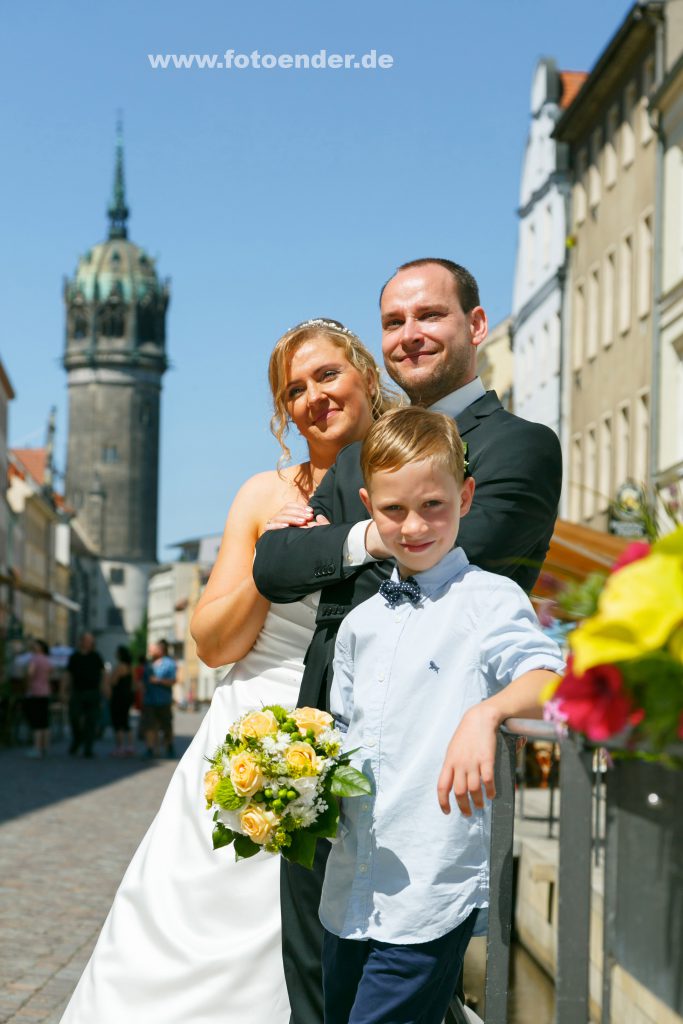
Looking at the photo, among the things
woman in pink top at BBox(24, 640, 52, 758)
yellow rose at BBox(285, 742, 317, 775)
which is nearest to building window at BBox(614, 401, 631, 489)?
woman in pink top at BBox(24, 640, 52, 758)

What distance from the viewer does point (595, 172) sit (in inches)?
1346

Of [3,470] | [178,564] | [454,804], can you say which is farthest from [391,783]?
[178,564]

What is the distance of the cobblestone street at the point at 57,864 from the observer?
23.9ft

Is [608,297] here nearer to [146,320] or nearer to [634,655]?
[634,655]

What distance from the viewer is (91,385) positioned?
15088 centimetres

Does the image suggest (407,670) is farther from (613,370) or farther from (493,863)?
(613,370)

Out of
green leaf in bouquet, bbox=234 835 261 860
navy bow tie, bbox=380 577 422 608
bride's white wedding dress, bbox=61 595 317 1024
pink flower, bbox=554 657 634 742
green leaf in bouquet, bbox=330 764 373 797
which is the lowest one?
bride's white wedding dress, bbox=61 595 317 1024

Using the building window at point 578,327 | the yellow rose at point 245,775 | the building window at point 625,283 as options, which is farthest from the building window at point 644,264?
the yellow rose at point 245,775

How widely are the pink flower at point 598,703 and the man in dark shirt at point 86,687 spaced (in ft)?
79.8

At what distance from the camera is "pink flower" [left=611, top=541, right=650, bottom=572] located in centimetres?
178

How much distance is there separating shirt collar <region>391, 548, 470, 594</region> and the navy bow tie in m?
0.01

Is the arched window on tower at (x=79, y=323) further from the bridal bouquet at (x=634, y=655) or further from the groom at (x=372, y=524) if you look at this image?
the bridal bouquet at (x=634, y=655)

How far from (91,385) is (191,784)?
14885 centimetres

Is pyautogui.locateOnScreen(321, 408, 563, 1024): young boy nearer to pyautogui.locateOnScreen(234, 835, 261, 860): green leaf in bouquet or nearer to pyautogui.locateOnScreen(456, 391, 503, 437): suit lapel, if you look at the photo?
pyautogui.locateOnScreen(234, 835, 261, 860): green leaf in bouquet
